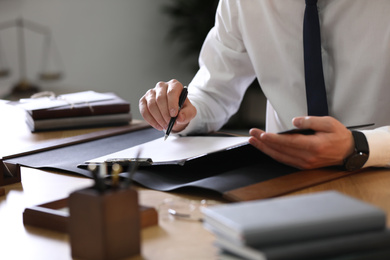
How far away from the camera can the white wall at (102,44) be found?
4762mm

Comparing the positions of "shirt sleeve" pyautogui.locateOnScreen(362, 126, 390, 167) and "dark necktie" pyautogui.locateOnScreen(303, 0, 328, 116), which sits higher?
"dark necktie" pyautogui.locateOnScreen(303, 0, 328, 116)

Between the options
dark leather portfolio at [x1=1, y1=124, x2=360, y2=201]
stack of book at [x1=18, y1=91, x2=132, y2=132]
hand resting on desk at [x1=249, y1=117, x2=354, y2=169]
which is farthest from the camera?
stack of book at [x1=18, y1=91, x2=132, y2=132]

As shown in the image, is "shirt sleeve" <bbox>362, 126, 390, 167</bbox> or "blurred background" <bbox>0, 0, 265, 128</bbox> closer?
"shirt sleeve" <bbox>362, 126, 390, 167</bbox>

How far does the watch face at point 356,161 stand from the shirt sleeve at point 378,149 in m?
0.01

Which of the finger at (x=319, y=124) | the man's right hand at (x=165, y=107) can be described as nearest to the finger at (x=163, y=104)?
the man's right hand at (x=165, y=107)

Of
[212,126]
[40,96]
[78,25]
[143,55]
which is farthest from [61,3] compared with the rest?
[212,126]

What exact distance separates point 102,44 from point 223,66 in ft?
11.1

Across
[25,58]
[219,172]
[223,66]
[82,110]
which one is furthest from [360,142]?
[25,58]

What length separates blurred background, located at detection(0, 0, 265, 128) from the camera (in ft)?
15.4

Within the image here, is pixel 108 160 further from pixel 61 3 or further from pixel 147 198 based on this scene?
pixel 61 3

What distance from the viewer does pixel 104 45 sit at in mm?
5258

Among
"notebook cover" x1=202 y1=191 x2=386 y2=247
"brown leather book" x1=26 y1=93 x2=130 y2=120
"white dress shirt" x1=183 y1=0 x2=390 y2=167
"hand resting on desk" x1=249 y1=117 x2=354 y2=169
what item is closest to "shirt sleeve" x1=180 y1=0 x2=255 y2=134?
"white dress shirt" x1=183 y1=0 x2=390 y2=167

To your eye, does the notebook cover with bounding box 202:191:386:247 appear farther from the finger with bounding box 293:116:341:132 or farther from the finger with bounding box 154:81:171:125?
the finger with bounding box 154:81:171:125

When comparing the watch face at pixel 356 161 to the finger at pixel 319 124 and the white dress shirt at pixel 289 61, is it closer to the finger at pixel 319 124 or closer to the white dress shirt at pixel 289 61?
the finger at pixel 319 124
